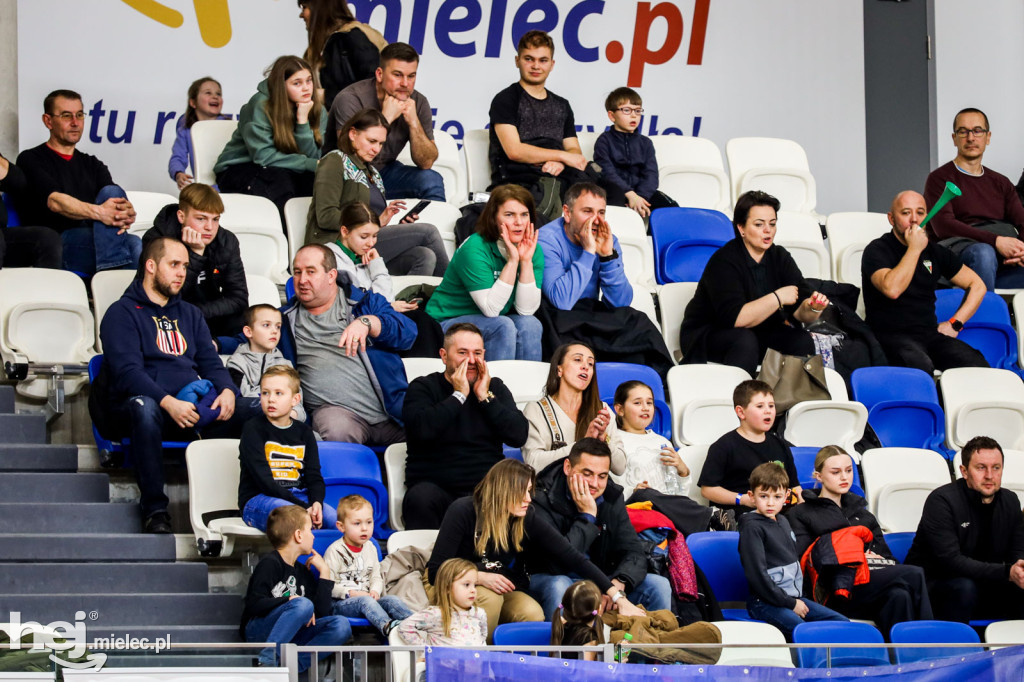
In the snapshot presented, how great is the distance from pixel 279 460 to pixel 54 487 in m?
0.89

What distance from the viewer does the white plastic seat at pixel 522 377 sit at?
614cm

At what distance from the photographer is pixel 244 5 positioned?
838 cm

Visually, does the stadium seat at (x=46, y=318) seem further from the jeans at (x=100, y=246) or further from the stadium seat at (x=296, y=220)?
the stadium seat at (x=296, y=220)

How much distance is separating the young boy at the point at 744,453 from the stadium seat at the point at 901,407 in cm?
97

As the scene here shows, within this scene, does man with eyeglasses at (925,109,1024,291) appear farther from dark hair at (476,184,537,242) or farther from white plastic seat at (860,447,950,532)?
dark hair at (476,184,537,242)

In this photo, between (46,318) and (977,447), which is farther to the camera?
(46,318)

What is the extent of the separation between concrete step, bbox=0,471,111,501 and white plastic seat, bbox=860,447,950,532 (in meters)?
2.89

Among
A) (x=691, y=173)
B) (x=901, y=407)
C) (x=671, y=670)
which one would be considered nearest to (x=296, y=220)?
(x=691, y=173)

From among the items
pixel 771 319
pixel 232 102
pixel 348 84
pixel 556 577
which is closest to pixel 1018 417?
pixel 771 319

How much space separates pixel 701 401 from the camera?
6297 millimetres

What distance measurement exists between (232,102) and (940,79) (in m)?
4.09

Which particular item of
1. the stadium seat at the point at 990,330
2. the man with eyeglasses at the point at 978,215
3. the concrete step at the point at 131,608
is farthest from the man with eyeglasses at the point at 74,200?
the man with eyeglasses at the point at 978,215

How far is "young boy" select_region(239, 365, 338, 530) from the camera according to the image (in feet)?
17.2

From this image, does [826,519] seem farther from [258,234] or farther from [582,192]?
[258,234]
